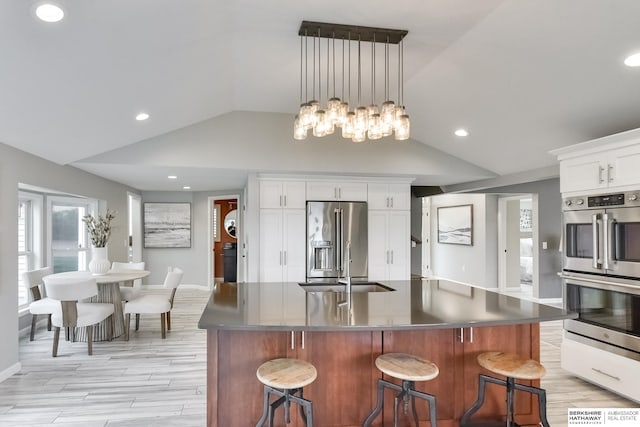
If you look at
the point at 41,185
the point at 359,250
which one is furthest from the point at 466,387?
the point at 41,185

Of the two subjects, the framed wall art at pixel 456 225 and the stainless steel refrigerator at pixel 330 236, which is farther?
the framed wall art at pixel 456 225

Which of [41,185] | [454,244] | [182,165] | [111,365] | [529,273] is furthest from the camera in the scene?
[454,244]

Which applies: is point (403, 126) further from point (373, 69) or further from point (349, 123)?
point (373, 69)

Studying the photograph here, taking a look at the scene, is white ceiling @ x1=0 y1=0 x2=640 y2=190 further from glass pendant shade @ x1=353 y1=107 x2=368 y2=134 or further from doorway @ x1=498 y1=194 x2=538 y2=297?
doorway @ x1=498 y1=194 x2=538 y2=297

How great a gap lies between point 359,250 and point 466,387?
2.97 meters

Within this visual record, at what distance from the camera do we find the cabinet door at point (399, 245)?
5.63 metres

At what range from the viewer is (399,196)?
568cm

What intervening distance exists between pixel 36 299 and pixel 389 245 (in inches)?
174

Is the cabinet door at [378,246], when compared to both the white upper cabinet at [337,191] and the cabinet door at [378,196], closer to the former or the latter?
the cabinet door at [378,196]

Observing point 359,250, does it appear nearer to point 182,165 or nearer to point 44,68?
point 182,165

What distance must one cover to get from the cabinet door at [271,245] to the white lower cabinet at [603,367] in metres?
3.23

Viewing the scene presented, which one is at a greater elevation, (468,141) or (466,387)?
(468,141)

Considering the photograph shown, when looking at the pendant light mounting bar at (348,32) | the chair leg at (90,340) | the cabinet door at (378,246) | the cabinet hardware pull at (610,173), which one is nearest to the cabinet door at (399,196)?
the cabinet door at (378,246)

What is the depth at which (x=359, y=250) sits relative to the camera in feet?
18.0
